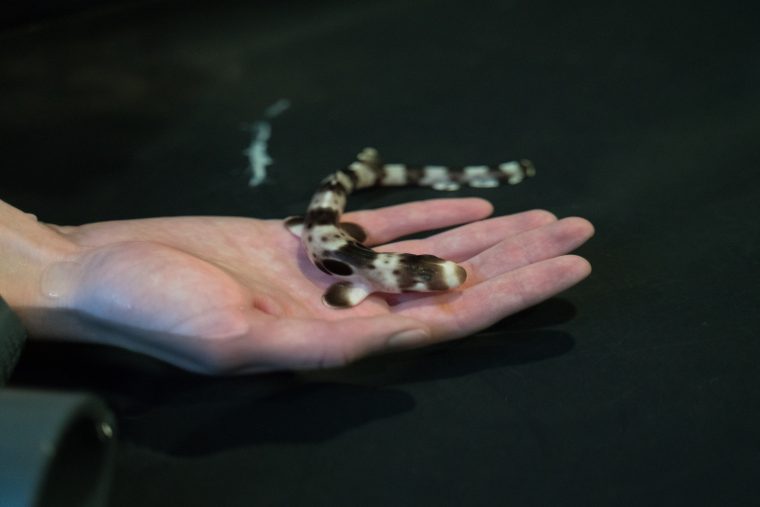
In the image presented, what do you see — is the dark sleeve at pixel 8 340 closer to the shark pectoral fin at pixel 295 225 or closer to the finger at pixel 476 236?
the shark pectoral fin at pixel 295 225

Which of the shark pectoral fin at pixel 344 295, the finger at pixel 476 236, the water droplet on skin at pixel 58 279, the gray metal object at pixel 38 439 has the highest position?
the finger at pixel 476 236

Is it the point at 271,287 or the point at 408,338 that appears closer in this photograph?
the point at 408,338

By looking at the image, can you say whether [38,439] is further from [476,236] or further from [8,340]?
[476,236]

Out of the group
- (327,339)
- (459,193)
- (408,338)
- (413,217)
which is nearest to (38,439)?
(327,339)

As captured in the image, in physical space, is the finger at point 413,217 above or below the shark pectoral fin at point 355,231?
above

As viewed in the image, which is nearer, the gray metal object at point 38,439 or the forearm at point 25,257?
the gray metal object at point 38,439

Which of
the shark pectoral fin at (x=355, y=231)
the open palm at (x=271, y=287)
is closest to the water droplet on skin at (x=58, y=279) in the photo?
the open palm at (x=271, y=287)

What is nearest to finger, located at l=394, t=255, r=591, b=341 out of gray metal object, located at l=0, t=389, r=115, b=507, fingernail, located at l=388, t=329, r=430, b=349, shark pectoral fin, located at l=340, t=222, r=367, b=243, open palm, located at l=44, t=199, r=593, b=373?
open palm, located at l=44, t=199, r=593, b=373
